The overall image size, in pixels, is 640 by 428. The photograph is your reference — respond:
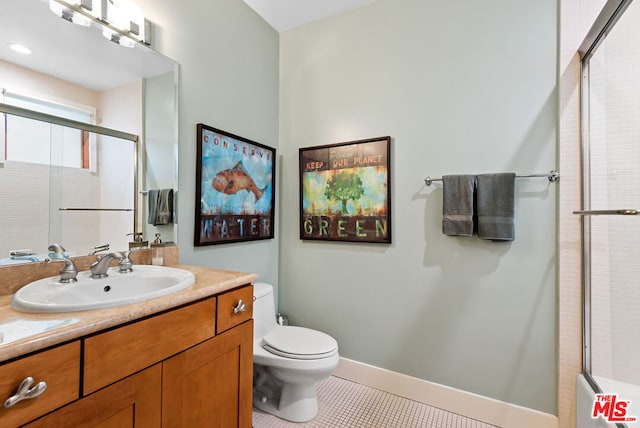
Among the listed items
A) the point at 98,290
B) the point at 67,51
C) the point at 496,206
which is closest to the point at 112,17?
the point at 67,51

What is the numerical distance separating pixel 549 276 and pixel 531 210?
0.36 m

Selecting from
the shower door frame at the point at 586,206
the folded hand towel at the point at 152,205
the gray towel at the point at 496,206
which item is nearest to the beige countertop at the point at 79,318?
the folded hand towel at the point at 152,205

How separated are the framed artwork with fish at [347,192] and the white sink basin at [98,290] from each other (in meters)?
1.14

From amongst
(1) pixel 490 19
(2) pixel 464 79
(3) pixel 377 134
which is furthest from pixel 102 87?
(1) pixel 490 19

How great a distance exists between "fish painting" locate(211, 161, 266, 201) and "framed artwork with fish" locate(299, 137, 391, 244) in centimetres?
41

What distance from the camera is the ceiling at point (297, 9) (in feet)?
6.56

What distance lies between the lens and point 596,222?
1.39 meters

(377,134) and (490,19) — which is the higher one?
(490,19)

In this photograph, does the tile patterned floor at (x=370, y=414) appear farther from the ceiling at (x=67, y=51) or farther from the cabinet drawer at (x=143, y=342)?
the ceiling at (x=67, y=51)

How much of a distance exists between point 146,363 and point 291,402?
1100mm

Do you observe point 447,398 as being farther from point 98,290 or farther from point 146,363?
point 98,290

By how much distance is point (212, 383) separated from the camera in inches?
41.3

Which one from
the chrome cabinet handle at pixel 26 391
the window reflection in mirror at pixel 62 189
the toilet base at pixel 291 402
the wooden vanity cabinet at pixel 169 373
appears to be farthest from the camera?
the toilet base at pixel 291 402

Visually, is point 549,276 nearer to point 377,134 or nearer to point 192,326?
point 377,134
